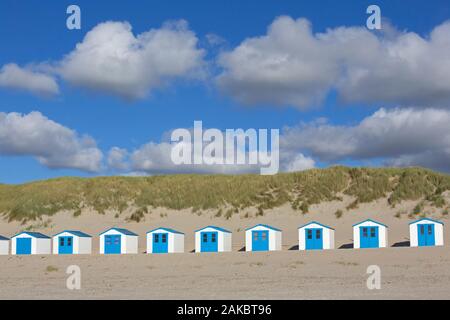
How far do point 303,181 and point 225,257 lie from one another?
30.3 m

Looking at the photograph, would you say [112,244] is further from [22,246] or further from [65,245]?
[22,246]

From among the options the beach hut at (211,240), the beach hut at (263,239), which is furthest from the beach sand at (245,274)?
the beach hut at (263,239)

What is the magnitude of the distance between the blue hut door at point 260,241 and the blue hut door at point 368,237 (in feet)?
20.7

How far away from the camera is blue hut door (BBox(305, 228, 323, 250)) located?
43.3 m

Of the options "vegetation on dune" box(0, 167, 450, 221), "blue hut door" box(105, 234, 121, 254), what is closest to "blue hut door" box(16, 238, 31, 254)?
"blue hut door" box(105, 234, 121, 254)

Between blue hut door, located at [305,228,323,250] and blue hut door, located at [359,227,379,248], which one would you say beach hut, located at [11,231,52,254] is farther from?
blue hut door, located at [359,227,379,248]

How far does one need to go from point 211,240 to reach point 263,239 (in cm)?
366

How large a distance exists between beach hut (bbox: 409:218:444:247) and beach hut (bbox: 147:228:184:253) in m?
16.2

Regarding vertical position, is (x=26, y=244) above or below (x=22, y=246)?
above

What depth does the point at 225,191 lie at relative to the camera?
6644cm

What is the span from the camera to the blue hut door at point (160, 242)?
45.7 m

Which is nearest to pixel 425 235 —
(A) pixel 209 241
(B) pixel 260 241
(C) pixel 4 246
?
(B) pixel 260 241
